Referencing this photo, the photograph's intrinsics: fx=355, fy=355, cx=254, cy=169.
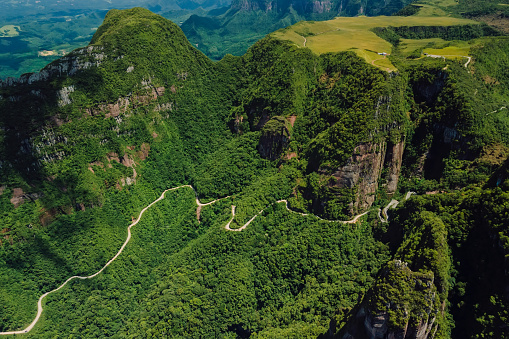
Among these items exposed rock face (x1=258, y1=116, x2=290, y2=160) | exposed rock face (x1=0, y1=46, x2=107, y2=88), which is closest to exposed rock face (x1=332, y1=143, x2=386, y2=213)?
exposed rock face (x1=258, y1=116, x2=290, y2=160)

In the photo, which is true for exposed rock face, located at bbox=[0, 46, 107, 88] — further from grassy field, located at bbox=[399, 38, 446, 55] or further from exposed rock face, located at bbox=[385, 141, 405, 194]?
grassy field, located at bbox=[399, 38, 446, 55]

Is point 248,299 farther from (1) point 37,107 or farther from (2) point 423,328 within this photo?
(1) point 37,107

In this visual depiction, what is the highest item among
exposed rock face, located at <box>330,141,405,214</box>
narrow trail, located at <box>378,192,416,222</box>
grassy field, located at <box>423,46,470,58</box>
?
grassy field, located at <box>423,46,470,58</box>

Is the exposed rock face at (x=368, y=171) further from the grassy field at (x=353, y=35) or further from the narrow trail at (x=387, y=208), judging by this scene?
the grassy field at (x=353, y=35)

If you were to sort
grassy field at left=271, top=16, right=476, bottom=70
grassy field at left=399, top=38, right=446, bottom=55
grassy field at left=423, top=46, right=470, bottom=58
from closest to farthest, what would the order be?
1. grassy field at left=423, top=46, right=470, bottom=58
2. grassy field at left=271, top=16, right=476, bottom=70
3. grassy field at left=399, top=38, right=446, bottom=55

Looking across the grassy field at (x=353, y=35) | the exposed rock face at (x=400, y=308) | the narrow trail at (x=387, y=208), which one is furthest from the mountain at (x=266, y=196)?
the grassy field at (x=353, y=35)

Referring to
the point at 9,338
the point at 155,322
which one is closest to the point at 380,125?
the point at 155,322
